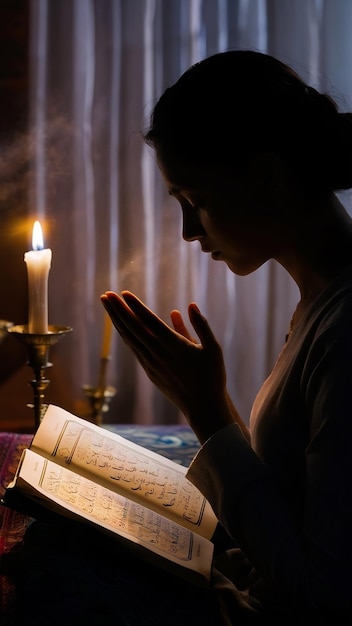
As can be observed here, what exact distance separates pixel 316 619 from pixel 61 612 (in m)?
0.27

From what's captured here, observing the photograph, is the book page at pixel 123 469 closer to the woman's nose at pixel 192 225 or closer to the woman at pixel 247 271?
the woman at pixel 247 271

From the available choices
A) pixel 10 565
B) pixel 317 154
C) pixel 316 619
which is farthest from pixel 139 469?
pixel 317 154

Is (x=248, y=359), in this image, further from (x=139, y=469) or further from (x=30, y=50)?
(x=139, y=469)

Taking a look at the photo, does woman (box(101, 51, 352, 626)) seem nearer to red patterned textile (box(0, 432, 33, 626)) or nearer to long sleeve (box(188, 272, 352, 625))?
long sleeve (box(188, 272, 352, 625))

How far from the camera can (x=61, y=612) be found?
734 mm

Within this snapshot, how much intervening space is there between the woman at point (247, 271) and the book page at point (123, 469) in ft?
0.33

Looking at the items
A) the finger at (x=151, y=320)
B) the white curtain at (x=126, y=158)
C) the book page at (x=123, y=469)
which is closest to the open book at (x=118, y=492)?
the book page at (x=123, y=469)

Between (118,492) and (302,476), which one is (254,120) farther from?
(118,492)

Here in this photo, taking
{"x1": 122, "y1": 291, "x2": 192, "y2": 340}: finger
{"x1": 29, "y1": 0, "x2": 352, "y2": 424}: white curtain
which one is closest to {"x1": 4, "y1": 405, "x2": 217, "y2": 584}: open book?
{"x1": 122, "y1": 291, "x2": 192, "y2": 340}: finger

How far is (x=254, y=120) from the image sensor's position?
777mm

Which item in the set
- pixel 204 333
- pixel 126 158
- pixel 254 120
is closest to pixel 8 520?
pixel 204 333

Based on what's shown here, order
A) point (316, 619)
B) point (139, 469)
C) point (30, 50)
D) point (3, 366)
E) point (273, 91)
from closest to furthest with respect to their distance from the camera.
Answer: point (316, 619) → point (273, 91) → point (139, 469) → point (30, 50) → point (3, 366)

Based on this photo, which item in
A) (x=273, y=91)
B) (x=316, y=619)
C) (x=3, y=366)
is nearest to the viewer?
(x=316, y=619)

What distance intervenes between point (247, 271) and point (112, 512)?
36 centimetres
